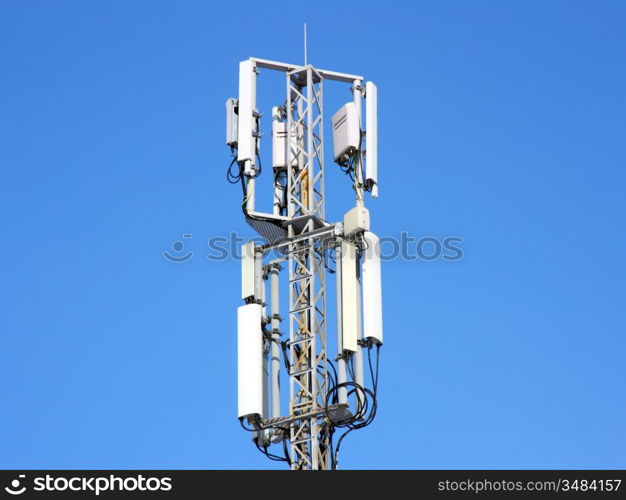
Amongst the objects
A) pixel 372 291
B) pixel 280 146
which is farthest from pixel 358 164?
pixel 372 291

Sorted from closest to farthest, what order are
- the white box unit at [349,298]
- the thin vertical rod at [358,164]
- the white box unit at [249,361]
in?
the white box unit at [349,298] → the white box unit at [249,361] → the thin vertical rod at [358,164]

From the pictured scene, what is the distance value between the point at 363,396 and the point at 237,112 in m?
8.97

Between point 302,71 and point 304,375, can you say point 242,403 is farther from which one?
point 302,71

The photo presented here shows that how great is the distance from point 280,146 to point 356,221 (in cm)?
347

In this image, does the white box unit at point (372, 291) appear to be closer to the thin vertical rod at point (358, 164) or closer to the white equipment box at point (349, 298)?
the white equipment box at point (349, 298)

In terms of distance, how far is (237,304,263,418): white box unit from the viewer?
62531mm

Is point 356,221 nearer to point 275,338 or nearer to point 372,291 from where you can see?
point 372,291

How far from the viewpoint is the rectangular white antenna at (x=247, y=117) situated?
6488 centimetres

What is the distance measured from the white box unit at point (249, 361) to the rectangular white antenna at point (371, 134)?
471 centimetres

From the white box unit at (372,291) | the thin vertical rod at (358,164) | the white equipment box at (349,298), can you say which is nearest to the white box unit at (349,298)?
the white equipment box at (349,298)

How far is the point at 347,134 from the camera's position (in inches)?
2571
